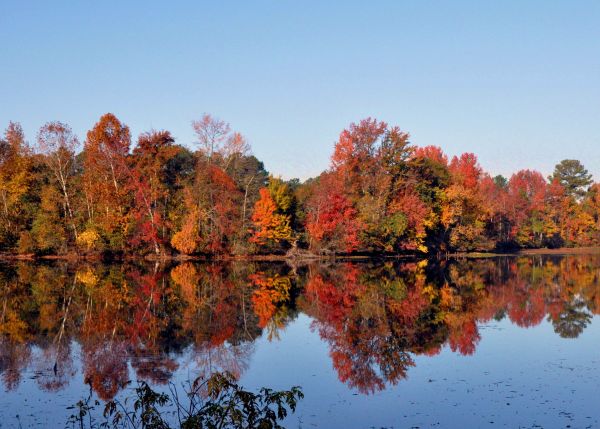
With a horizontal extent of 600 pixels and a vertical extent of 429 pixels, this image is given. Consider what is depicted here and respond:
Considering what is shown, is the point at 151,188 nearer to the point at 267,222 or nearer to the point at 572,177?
the point at 267,222

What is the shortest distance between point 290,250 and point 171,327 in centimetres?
3464

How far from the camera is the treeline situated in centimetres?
4884

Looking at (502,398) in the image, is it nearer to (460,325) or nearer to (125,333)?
(460,325)

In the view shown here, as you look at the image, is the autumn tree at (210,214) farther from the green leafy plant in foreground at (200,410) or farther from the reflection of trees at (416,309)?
the green leafy plant in foreground at (200,410)

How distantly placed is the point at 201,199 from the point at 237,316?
30.2 metres

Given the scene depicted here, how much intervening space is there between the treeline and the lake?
19109 mm

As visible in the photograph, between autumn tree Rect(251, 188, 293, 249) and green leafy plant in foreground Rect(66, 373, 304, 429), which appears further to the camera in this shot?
autumn tree Rect(251, 188, 293, 249)

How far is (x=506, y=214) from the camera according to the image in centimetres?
7712

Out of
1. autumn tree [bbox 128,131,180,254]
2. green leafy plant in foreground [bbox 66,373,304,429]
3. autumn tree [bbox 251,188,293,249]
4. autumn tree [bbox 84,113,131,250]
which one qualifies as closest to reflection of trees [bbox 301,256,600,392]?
green leafy plant in foreground [bbox 66,373,304,429]

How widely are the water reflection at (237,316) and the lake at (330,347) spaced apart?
73 mm

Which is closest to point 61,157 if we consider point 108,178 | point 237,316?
point 108,178

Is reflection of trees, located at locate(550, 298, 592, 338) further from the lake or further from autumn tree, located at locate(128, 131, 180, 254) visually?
autumn tree, located at locate(128, 131, 180, 254)

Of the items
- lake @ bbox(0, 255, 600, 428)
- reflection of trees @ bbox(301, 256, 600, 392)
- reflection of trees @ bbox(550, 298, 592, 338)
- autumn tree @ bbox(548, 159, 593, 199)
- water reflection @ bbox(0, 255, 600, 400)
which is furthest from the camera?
autumn tree @ bbox(548, 159, 593, 199)

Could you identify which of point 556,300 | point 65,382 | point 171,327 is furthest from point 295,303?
point 65,382
